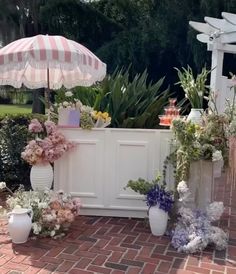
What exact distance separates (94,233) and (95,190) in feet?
1.75

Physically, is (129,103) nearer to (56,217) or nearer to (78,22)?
(56,217)

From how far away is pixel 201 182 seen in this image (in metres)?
3.59

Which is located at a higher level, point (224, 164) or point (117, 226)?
point (224, 164)

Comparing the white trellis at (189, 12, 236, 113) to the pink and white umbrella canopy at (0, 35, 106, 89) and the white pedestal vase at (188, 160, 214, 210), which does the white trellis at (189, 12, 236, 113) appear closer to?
the white pedestal vase at (188, 160, 214, 210)

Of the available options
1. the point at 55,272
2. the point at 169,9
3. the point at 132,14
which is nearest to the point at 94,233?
the point at 55,272

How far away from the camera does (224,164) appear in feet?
11.8

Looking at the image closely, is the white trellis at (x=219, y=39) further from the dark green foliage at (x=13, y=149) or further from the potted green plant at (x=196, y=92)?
the dark green foliage at (x=13, y=149)

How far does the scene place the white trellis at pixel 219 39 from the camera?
6.10 metres

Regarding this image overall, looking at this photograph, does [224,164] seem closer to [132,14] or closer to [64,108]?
[64,108]

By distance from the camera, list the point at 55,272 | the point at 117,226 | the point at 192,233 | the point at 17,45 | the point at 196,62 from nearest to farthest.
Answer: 1. the point at 55,272
2. the point at 192,233
3. the point at 17,45
4. the point at 117,226
5. the point at 196,62

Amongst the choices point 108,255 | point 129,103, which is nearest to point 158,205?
point 108,255

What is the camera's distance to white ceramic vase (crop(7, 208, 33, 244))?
313 centimetres

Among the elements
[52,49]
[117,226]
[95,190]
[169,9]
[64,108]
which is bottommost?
[117,226]

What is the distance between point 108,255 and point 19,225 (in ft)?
2.66
